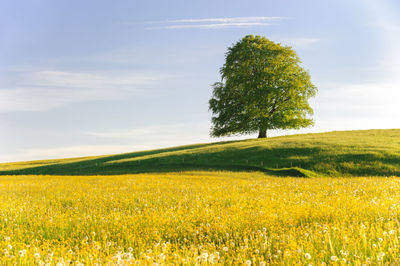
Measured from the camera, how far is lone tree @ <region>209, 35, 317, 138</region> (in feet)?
148

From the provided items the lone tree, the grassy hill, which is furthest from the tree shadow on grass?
the lone tree

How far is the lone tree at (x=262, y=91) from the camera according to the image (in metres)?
45.2

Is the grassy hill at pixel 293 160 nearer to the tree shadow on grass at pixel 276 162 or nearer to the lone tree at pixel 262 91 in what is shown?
the tree shadow on grass at pixel 276 162

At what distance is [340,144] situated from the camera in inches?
1288

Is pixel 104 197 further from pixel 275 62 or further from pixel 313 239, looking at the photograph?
pixel 275 62

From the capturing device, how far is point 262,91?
147 feet

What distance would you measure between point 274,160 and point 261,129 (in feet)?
55.2

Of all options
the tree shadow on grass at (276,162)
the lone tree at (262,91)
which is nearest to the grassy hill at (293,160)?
the tree shadow on grass at (276,162)

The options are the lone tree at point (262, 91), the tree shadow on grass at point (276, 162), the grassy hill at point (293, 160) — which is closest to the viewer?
the tree shadow on grass at point (276, 162)

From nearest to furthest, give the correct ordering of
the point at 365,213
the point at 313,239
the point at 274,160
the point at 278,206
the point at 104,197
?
the point at 313,239 → the point at 365,213 → the point at 278,206 → the point at 104,197 → the point at 274,160

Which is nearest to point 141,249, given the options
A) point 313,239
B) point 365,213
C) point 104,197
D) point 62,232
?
point 62,232

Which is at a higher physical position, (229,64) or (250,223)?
(229,64)

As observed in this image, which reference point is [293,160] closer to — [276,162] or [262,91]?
[276,162]

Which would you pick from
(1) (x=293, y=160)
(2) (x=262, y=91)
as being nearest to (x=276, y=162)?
(1) (x=293, y=160)
